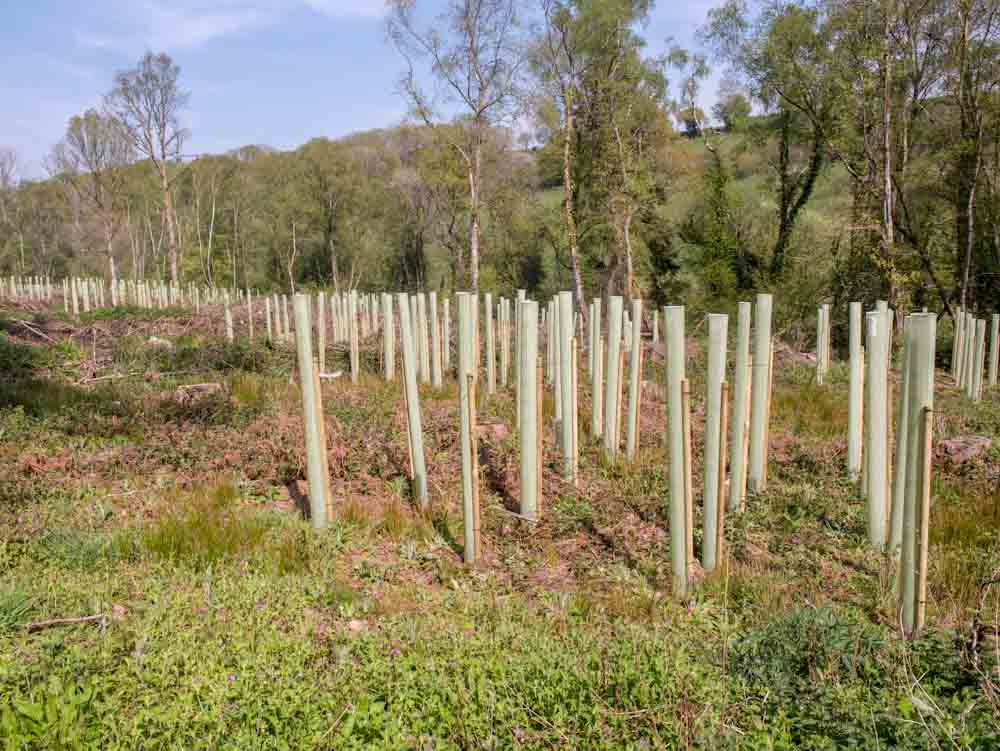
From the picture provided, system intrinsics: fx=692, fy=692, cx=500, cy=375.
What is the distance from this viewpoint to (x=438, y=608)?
3.46 m

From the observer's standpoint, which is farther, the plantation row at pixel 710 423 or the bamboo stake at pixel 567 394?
the bamboo stake at pixel 567 394

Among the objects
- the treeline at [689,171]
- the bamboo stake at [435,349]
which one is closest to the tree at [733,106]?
the treeline at [689,171]

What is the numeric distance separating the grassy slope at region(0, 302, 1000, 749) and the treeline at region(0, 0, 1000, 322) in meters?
12.7

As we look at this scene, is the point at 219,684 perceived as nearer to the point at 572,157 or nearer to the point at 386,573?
the point at 386,573

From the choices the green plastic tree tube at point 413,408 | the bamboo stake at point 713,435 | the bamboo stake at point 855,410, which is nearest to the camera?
the bamboo stake at point 713,435

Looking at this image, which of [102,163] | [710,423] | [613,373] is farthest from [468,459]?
[102,163]

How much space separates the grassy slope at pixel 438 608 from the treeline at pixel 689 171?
12688mm

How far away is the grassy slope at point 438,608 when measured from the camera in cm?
251

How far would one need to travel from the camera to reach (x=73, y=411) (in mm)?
6562

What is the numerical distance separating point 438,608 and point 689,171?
26955 mm

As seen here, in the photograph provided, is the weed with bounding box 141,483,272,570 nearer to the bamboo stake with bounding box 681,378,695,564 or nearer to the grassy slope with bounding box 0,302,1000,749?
the grassy slope with bounding box 0,302,1000,749

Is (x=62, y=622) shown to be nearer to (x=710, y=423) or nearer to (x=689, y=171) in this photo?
(x=710, y=423)

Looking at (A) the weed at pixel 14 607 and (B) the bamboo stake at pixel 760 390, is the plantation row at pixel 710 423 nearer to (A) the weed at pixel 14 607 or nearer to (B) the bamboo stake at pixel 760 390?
(B) the bamboo stake at pixel 760 390

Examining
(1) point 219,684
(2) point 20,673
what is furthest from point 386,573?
(2) point 20,673
